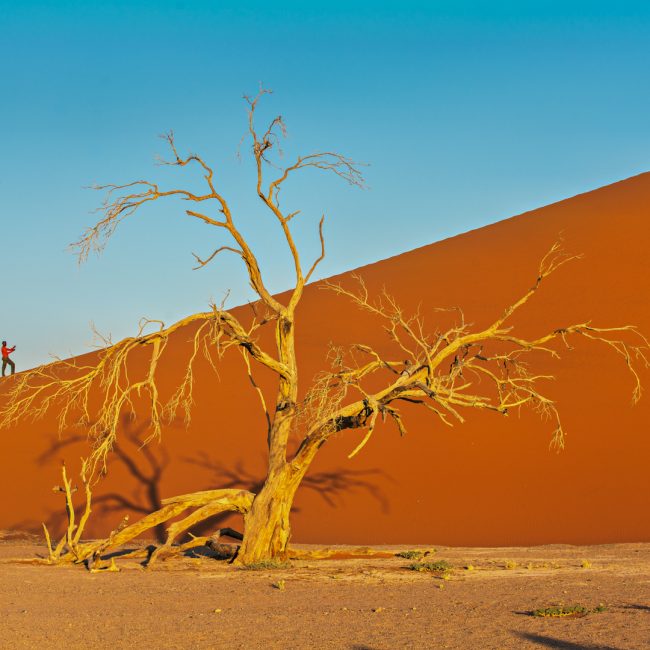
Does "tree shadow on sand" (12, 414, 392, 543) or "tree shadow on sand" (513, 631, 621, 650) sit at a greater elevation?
"tree shadow on sand" (12, 414, 392, 543)

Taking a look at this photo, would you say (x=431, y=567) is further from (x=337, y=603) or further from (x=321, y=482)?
(x=321, y=482)

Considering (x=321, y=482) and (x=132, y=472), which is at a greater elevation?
(x=132, y=472)

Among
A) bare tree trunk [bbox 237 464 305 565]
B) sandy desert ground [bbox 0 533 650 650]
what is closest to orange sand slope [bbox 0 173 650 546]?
sandy desert ground [bbox 0 533 650 650]

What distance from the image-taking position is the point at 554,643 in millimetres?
6418

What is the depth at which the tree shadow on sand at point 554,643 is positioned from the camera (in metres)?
6.23

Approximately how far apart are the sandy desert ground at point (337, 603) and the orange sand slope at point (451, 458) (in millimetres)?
3060

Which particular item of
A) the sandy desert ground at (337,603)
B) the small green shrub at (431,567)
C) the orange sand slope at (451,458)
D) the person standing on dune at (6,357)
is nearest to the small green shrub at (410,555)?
the sandy desert ground at (337,603)

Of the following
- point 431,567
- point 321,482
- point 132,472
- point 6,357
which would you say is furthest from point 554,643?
point 6,357

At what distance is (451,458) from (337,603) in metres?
10.1

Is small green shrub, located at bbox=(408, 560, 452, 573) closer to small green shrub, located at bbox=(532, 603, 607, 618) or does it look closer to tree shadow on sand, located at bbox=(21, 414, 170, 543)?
Answer: small green shrub, located at bbox=(532, 603, 607, 618)

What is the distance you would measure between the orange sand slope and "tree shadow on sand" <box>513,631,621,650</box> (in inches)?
316

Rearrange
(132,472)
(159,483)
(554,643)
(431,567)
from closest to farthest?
(554,643) → (431,567) → (159,483) → (132,472)

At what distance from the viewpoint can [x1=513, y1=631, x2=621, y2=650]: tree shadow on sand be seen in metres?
6.23

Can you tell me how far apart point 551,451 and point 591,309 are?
853 centimetres
